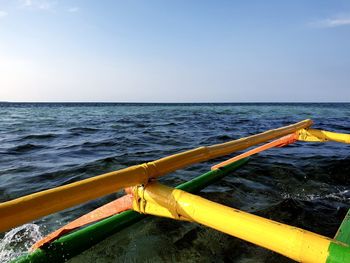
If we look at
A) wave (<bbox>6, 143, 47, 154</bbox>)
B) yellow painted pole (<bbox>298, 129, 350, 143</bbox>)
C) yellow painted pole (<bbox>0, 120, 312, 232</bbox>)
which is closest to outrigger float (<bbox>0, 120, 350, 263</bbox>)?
yellow painted pole (<bbox>0, 120, 312, 232</bbox>)

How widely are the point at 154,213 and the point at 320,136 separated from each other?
4.02 meters

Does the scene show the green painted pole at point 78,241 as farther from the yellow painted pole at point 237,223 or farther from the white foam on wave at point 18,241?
the white foam on wave at point 18,241

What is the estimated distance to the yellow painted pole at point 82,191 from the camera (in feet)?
4.39

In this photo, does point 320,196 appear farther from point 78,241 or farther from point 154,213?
point 78,241

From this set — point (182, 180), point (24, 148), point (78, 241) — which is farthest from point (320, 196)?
point (24, 148)

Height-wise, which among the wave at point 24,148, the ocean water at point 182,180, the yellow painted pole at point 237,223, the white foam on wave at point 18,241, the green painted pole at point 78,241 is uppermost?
the yellow painted pole at point 237,223

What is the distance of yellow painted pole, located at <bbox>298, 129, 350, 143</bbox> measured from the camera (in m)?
4.79

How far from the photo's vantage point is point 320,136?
5.12 meters

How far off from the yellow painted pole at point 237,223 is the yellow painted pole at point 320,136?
3804 millimetres

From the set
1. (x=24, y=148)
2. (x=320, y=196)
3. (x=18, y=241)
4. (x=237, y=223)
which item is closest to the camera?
(x=237, y=223)

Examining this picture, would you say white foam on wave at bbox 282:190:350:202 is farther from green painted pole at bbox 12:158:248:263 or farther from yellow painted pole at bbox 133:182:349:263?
yellow painted pole at bbox 133:182:349:263

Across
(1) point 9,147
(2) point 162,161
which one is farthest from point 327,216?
(1) point 9,147

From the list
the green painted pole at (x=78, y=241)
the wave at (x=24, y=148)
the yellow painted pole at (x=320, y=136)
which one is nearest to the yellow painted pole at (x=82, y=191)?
the green painted pole at (x=78, y=241)

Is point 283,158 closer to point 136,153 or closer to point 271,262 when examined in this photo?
point 136,153
